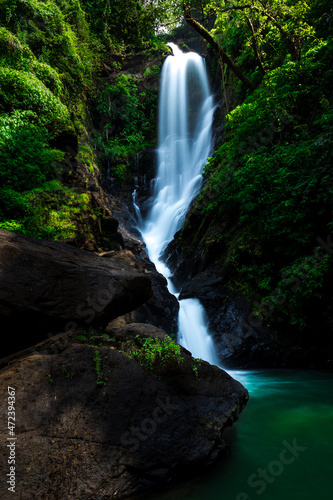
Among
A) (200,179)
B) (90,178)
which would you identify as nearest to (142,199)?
(200,179)

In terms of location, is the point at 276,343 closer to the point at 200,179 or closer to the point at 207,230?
the point at 207,230

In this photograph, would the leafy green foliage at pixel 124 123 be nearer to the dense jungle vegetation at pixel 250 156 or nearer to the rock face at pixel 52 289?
the dense jungle vegetation at pixel 250 156

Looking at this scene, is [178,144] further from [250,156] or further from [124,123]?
[250,156]

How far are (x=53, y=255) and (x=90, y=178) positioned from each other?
7.99 m

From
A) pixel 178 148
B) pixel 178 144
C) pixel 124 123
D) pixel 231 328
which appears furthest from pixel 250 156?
pixel 124 123

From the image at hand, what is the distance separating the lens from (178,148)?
21.2 m

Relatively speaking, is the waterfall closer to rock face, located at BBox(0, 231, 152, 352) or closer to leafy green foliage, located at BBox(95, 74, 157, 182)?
leafy green foliage, located at BBox(95, 74, 157, 182)

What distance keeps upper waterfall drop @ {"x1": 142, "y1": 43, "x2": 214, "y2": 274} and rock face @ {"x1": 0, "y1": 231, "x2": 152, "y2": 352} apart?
9.34 meters

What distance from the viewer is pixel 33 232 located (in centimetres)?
649

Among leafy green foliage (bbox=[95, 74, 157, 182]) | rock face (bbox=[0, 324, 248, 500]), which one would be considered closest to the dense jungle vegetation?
rock face (bbox=[0, 324, 248, 500])

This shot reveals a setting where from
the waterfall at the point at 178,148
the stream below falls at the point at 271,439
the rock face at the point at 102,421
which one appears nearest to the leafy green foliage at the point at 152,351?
the rock face at the point at 102,421

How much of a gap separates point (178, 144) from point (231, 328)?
17.0m

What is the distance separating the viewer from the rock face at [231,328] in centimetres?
759

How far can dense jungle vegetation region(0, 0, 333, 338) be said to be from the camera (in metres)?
6.81
